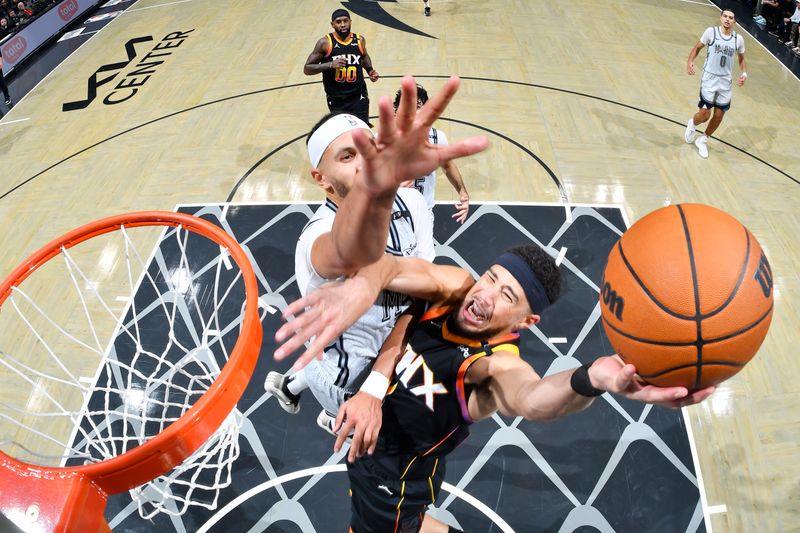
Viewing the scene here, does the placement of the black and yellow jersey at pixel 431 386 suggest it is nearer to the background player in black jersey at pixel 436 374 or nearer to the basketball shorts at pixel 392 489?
the background player in black jersey at pixel 436 374

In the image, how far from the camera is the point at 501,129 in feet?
23.6

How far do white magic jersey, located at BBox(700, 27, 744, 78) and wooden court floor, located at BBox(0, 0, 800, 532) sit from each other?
898 millimetres

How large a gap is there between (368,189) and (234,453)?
2.92m

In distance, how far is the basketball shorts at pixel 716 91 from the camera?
21.1ft

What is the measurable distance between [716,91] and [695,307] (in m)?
5.59

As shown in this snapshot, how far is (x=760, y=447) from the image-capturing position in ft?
13.0

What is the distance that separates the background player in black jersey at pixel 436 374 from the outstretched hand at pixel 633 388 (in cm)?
9

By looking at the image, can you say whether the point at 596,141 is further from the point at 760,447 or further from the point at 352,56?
the point at 760,447

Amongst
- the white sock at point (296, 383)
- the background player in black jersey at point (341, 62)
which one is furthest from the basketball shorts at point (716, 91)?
the white sock at point (296, 383)

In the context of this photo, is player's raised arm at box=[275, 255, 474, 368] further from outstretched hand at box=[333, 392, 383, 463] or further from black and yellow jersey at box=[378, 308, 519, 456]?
outstretched hand at box=[333, 392, 383, 463]

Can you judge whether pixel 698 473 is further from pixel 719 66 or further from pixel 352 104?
pixel 719 66

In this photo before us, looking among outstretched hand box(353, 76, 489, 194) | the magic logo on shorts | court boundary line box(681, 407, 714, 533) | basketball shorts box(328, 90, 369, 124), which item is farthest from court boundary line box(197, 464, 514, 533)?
the magic logo on shorts

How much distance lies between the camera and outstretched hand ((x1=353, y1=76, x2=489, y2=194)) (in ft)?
4.92

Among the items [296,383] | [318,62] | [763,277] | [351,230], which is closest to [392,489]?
[296,383]
